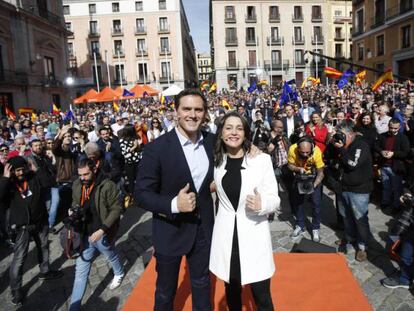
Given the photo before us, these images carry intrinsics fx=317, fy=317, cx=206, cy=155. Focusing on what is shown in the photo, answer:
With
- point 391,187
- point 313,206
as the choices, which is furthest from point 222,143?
point 391,187

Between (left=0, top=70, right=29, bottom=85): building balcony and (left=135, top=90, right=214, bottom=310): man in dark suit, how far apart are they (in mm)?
25131

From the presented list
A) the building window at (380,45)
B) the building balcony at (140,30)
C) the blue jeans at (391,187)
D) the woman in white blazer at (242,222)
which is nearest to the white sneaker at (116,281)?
the woman in white blazer at (242,222)

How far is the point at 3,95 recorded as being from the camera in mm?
23344

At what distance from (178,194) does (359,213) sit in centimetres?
283

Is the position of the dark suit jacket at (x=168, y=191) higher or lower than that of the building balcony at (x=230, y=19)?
lower

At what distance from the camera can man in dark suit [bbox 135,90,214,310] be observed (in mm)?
2283

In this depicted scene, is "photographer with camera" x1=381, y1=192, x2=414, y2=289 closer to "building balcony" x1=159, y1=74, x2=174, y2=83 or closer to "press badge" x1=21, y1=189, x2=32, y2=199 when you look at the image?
"press badge" x1=21, y1=189, x2=32, y2=199

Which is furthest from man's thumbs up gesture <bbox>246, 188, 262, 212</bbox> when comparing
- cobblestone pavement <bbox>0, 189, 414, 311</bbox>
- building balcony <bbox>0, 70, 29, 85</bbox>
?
building balcony <bbox>0, 70, 29, 85</bbox>

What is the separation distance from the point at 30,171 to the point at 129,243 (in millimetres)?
1963

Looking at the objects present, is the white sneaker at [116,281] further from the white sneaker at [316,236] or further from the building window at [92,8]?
the building window at [92,8]

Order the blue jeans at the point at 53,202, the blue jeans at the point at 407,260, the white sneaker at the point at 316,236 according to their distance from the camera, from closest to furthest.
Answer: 1. the blue jeans at the point at 407,260
2. the white sneaker at the point at 316,236
3. the blue jeans at the point at 53,202

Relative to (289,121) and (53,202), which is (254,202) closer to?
(53,202)

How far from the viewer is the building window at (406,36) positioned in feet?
84.3

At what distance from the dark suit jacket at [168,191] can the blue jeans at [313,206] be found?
2.84 m
